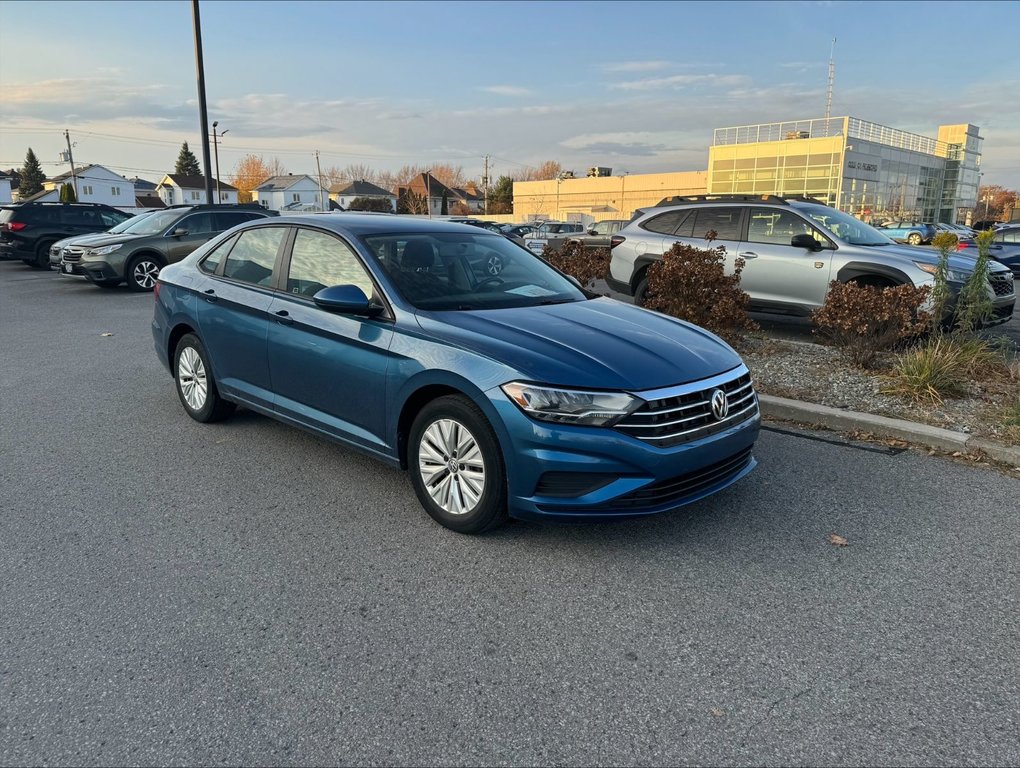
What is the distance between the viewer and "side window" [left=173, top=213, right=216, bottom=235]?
49.8ft

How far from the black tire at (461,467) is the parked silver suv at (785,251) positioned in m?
6.71

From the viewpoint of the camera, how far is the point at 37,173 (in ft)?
359

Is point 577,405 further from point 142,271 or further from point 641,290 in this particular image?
point 142,271

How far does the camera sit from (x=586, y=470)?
3.48 m

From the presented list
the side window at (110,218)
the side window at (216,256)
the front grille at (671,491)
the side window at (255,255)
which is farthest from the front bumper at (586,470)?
the side window at (110,218)

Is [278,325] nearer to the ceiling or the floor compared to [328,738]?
nearer to the ceiling

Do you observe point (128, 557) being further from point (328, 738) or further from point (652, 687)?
point (652, 687)

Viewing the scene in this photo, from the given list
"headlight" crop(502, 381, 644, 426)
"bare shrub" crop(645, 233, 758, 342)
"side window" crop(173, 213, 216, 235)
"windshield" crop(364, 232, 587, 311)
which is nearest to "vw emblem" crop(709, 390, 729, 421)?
"headlight" crop(502, 381, 644, 426)

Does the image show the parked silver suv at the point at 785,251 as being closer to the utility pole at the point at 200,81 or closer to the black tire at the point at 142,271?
the black tire at the point at 142,271

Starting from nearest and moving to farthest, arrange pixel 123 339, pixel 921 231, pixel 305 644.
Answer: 1. pixel 305 644
2. pixel 123 339
3. pixel 921 231

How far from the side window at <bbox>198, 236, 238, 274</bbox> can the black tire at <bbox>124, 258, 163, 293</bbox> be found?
1019cm

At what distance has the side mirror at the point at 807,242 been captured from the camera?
905 centimetres

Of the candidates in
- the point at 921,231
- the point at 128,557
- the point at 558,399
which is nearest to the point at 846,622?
the point at 558,399

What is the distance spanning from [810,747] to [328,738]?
5.19ft
